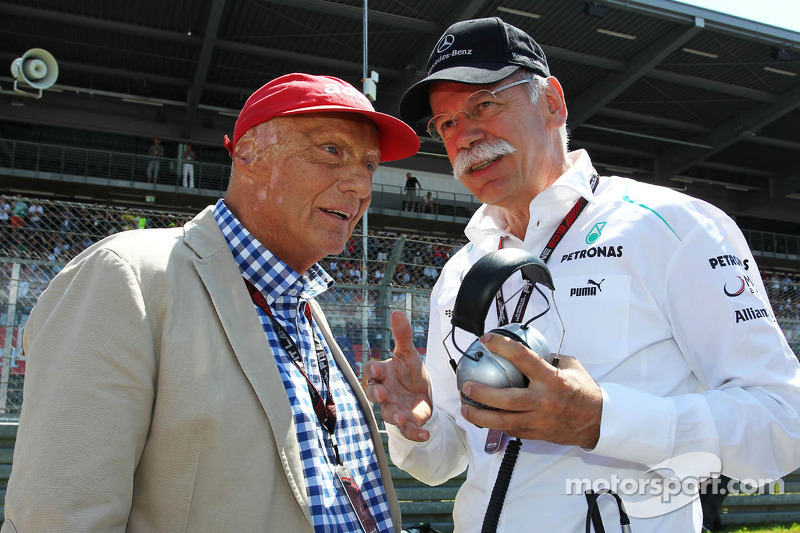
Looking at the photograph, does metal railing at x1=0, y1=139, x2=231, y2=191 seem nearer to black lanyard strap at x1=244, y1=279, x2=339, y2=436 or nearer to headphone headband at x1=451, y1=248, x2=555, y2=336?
black lanyard strap at x1=244, y1=279, x2=339, y2=436

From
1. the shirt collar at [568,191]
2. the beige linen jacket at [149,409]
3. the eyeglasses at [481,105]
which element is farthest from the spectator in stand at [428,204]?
the beige linen jacket at [149,409]

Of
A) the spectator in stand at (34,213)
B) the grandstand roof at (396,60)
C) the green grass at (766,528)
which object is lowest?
the green grass at (766,528)

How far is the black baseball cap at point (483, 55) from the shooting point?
7.94ft

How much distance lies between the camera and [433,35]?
20.7 metres

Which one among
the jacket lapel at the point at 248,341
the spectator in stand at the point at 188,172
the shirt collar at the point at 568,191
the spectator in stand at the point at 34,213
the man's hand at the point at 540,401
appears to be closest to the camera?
the man's hand at the point at 540,401

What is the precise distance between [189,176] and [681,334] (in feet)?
78.6

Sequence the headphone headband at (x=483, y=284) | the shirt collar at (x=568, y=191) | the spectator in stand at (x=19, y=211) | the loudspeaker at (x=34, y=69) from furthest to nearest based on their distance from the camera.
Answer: the loudspeaker at (x=34, y=69) < the spectator in stand at (x=19, y=211) < the shirt collar at (x=568, y=191) < the headphone headband at (x=483, y=284)

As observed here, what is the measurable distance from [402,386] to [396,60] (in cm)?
2140

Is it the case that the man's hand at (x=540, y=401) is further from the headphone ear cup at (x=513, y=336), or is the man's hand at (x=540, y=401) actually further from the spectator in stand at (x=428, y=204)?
the spectator in stand at (x=428, y=204)

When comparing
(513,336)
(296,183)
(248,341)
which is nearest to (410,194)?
(296,183)

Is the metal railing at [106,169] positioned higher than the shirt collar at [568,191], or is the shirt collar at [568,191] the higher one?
the metal railing at [106,169]

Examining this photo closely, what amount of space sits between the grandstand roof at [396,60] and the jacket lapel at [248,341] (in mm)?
18238

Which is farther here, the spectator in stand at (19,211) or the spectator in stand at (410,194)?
the spectator in stand at (410,194)

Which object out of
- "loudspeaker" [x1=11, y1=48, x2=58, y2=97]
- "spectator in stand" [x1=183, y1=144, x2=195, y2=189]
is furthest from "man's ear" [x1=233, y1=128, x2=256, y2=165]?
"spectator in stand" [x1=183, y1=144, x2=195, y2=189]
